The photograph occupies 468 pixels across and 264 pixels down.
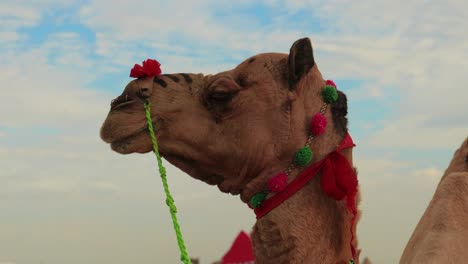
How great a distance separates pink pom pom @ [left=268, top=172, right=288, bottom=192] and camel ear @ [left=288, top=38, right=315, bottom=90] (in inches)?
19.8

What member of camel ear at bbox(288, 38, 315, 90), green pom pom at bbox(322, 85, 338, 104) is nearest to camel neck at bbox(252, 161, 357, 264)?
green pom pom at bbox(322, 85, 338, 104)

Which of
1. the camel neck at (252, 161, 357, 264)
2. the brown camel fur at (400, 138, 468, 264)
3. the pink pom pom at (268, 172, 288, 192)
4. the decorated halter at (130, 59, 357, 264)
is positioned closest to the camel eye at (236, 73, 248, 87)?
the decorated halter at (130, 59, 357, 264)

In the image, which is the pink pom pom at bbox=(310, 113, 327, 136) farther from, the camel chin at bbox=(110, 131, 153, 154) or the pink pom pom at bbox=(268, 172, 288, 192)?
the camel chin at bbox=(110, 131, 153, 154)

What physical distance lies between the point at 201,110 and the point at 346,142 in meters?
0.84

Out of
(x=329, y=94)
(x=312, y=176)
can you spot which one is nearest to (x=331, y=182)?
(x=312, y=176)

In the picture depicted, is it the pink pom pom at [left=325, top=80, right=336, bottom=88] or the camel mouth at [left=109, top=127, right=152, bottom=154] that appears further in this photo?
the pink pom pom at [left=325, top=80, right=336, bottom=88]

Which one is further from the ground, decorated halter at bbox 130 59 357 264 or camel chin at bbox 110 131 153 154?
camel chin at bbox 110 131 153 154

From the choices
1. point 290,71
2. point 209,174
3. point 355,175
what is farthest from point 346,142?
point 209,174

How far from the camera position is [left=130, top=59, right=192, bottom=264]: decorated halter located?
4.08 m

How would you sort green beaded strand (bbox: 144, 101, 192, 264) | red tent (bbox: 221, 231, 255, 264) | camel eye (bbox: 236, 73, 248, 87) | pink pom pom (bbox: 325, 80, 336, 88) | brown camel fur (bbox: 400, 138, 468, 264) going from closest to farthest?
brown camel fur (bbox: 400, 138, 468, 264), green beaded strand (bbox: 144, 101, 192, 264), camel eye (bbox: 236, 73, 248, 87), pink pom pom (bbox: 325, 80, 336, 88), red tent (bbox: 221, 231, 255, 264)

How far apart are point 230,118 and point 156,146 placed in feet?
1.44

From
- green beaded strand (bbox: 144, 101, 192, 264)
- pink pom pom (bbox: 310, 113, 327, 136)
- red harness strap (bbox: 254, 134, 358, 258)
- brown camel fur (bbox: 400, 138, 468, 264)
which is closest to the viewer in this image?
brown camel fur (bbox: 400, 138, 468, 264)

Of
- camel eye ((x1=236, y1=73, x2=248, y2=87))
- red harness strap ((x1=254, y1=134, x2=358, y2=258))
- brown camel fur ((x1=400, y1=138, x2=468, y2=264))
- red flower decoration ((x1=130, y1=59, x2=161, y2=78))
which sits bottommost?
brown camel fur ((x1=400, y1=138, x2=468, y2=264))

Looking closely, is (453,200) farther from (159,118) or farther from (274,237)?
(159,118)
